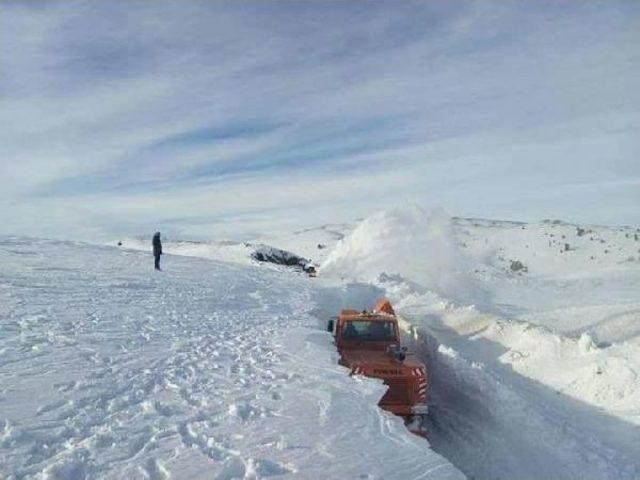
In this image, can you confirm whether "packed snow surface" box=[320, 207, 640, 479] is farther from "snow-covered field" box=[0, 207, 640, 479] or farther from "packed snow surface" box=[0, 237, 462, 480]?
"packed snow surface" box=[0, 237, 462, 480]

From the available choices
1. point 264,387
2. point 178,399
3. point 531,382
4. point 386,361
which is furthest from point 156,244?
point 178,399

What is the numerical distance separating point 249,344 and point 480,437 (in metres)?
4.81

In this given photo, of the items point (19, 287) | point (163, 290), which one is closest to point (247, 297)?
point (163, 290)

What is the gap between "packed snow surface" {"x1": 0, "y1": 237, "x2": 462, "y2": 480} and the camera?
600 centimetres

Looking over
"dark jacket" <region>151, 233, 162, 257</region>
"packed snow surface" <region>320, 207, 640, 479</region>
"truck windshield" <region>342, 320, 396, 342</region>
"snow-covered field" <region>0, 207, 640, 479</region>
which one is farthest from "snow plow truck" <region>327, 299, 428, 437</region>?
"dark jacket" <region>151, 233, 162, 257</region>

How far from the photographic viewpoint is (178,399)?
815cm

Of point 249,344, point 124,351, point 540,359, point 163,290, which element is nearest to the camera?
point 124,351

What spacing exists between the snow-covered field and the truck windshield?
637 mm

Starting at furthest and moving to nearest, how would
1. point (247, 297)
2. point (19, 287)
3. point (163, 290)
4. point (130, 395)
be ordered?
point (247, 297) < point (163, 290) < point (19, 287) < point (130, 395)

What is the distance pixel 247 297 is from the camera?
71.4 feet

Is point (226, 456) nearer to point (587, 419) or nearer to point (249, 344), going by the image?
point (249, 344)

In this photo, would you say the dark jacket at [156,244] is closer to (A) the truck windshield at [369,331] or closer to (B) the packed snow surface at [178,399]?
(B) the packed snow surface at [178,399]

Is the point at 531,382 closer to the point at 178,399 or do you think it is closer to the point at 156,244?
the point at 178,399

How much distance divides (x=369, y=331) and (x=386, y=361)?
2267mm
